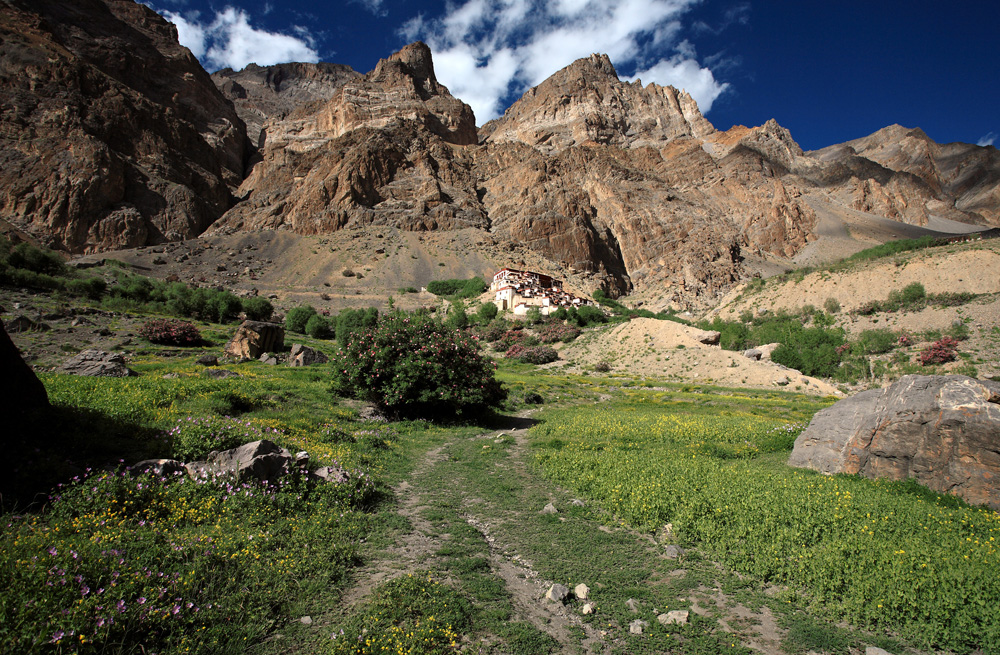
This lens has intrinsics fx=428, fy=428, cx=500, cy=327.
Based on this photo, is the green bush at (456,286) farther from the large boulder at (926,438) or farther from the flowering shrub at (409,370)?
the large boulder at (926,438)

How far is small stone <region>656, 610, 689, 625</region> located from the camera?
4812mm

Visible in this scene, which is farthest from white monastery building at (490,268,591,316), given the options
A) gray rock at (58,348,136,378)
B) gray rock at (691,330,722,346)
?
gray rock at (58,348,136,378)

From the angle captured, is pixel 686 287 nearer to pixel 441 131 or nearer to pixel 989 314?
pixel 989 314

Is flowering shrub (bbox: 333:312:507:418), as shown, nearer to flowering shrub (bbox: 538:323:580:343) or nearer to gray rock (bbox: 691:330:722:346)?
gray rock (bbox: 691:330:722:346)

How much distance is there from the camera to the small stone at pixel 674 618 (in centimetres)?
481

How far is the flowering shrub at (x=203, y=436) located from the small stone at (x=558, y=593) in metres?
6.59

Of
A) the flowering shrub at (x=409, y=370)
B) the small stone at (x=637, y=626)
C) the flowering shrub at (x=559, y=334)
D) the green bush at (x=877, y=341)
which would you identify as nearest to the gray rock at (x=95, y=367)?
the flowering shrub at (x=409, y=370)

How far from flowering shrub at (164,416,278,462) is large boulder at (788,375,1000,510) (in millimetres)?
13187

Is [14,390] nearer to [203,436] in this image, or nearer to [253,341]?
[203,436]

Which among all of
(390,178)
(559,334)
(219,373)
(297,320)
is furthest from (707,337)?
(390,178)

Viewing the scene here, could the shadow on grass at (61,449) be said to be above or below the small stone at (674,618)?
above

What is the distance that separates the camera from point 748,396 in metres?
30.0

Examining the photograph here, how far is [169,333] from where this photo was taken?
3303 centimetres

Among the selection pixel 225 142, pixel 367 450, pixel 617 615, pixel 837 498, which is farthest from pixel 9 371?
pixel 225 142
